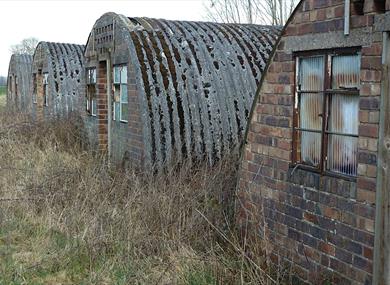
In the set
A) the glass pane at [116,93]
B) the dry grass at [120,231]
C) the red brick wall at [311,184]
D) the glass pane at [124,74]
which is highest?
the glass pane at [124,74]

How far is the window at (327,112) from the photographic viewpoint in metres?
→ 4.52

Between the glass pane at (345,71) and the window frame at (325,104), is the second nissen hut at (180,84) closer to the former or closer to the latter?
the window frame at (325,104)

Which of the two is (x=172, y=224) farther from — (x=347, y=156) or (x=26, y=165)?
(x=26, y=165)

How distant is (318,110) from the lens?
194 inches

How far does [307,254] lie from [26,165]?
7.38 metres

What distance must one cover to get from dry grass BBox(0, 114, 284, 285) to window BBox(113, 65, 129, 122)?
2.10 metres

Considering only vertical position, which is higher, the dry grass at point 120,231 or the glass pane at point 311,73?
the glass pane at point 311,73

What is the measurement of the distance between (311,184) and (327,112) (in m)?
0.73

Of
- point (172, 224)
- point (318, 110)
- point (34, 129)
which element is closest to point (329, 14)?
point (318, 110)

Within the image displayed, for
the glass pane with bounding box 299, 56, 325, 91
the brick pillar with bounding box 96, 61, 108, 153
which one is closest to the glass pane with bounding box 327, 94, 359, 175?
the glass pane with bounding box 299, 56, 325, 91

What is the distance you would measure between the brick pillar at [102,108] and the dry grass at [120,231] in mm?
3442

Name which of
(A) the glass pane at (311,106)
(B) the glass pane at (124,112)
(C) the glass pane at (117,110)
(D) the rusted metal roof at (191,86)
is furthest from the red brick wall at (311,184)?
(C) the glass pane at (117,110)

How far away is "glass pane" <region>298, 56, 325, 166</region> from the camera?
4.93m

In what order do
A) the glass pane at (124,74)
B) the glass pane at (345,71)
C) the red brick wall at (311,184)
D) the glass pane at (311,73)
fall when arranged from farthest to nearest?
the glass pane at (124,74) → the glass pane at (311,73) → the glass pane at (345,71) → the red brick wall at (311,184)
